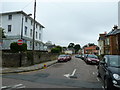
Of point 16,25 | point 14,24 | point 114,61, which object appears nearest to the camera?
point 114,61

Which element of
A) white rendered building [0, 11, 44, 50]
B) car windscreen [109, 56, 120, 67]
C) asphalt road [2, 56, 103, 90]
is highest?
white rendered building [0, 11, 44, 50]

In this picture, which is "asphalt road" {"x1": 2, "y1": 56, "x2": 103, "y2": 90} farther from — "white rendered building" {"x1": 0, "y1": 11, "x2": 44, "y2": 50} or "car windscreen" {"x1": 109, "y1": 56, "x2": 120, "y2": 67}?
"white rendered building" {"x1": 0, "y1": 11, "x2": 44, "y2": 50}

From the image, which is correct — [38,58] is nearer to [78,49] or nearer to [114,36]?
[114,36]

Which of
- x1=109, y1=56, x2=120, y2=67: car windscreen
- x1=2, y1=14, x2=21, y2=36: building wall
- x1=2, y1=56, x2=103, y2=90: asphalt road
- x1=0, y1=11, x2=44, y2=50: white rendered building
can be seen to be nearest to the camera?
x1=109, y1=56, x2=120, y2=67: car windscreen

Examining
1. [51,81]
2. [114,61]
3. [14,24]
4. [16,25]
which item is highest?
[14,24]

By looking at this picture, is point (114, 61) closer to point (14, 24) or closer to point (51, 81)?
point (51, 81)

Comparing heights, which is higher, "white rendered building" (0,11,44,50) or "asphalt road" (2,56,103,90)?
"white rendered building" (0,11,44,50)

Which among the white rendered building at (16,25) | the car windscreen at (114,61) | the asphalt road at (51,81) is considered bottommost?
the asphalt road at (51,81)

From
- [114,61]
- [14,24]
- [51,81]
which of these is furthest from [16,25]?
[114,61]

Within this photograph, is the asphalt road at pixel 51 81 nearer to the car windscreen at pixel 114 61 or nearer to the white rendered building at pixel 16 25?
the car windscreen at pixel 114 61

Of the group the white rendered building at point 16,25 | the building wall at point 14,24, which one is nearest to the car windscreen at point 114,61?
the white rendered building at point 16,25

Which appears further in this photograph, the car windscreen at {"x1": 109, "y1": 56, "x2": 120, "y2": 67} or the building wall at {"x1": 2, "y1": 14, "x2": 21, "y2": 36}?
the building wall at {"x1": 2, "y1": 14, "x2": 21, "y2": 36}

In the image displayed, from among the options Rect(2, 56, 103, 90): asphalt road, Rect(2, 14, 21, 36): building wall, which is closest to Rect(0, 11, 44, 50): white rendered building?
Rect(2, 14, 21, 36): building wall

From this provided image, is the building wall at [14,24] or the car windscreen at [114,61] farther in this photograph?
the building wall at [14,24]
